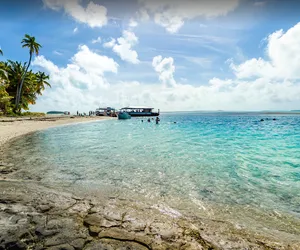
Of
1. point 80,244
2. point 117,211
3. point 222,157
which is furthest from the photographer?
point 222,157

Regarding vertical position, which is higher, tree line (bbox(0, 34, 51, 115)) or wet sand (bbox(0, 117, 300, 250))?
tree line (bbox(0, 34, 51, 115))

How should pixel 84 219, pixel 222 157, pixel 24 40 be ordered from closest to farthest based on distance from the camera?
pixel 84 219
pixel 222 157
pixel 24 40

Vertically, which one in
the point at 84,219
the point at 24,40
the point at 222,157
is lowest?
the point at 222,157

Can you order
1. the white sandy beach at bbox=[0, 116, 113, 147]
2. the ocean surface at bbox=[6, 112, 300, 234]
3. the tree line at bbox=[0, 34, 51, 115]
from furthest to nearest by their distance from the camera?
1. the tree line at bbox=[0, 34, 51, 115]
2. the white sandy beach at bbox=[0, 116, 113, 147]
3. the ocean surface at bbox=[6, 112, 300, 234]

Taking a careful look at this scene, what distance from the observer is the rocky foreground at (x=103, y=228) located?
9.76 feet

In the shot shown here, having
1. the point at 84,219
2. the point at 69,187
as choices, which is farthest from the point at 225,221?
the point at 69,187

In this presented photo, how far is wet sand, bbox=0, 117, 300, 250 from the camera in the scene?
2.99m

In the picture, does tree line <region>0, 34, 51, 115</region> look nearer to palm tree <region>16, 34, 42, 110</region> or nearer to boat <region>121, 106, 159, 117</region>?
palm tree <region>16, 34, 42, 110</region>

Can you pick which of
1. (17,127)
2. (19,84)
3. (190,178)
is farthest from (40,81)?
(190,178)

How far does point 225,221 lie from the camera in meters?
4.52

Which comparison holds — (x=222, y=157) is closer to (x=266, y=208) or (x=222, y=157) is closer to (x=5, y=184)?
(x=266, y=208)

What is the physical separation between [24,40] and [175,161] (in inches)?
1997

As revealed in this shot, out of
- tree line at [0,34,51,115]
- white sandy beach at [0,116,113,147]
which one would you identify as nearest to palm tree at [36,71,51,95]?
tree line at [0,34,51,115]

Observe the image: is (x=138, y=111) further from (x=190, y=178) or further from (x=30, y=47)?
(x=190, y=178)
